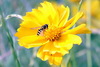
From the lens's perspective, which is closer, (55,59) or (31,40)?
(55,59)

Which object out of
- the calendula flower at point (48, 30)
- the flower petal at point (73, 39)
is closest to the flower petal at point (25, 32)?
the calendula flower at point (48, 30)

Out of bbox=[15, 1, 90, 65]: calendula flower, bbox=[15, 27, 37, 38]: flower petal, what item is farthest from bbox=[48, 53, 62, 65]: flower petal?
bbox=[15, 27, 37, 38]: flower petal

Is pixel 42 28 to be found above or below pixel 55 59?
above

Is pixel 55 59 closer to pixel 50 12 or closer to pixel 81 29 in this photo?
pixel 81 29

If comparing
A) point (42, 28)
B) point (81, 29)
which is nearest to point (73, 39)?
point (81, 29)

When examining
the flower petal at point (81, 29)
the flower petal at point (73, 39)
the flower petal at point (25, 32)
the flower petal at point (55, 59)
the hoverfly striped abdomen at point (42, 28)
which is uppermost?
the hoverfly striped abdomen at point (42, 28)

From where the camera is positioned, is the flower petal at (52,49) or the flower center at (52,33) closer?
the flower petal at (52,49)

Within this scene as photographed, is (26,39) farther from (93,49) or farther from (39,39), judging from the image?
(93,49)

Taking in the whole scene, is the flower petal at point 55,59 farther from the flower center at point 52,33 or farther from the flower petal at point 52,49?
the flower center at point 52,33
